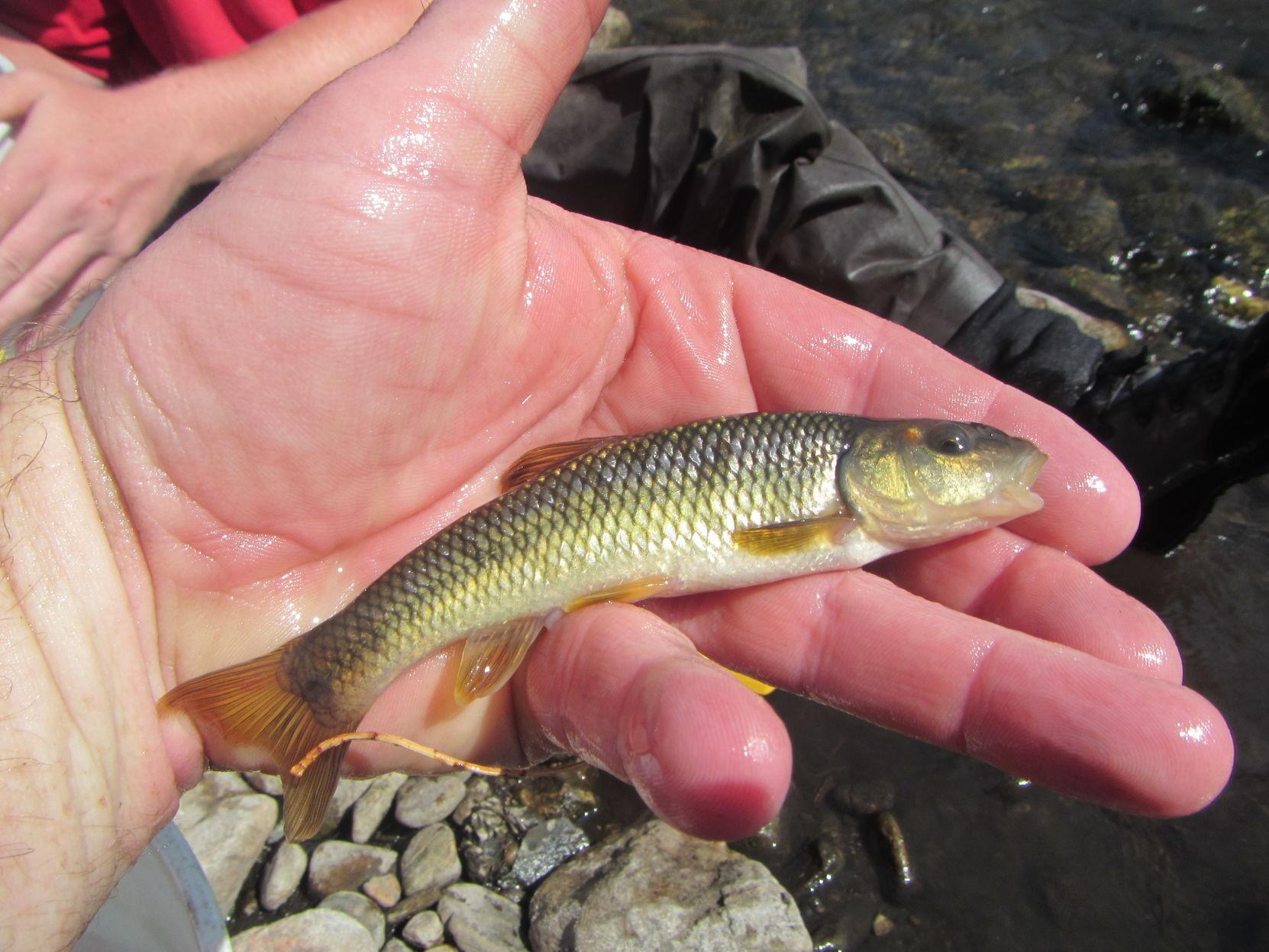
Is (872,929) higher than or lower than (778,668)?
lower

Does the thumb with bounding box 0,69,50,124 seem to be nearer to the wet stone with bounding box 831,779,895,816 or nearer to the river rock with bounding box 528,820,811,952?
the river rock with bounding box 528,820,811,952

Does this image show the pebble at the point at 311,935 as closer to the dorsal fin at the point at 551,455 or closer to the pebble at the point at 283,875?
the pebble at the point at 283,875

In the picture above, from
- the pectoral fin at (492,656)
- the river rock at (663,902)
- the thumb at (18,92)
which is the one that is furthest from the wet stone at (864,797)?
the thumb at (18,92)

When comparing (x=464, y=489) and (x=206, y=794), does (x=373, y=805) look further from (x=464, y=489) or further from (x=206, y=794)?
(x=464, y=489)

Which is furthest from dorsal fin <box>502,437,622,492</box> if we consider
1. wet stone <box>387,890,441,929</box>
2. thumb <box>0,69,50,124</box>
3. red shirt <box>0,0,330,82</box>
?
red shirt <box>0,0,330,82</box>

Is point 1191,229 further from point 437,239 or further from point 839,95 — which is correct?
point 437,239

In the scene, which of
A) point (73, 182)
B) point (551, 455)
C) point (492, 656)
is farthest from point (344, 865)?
point (73, 182)

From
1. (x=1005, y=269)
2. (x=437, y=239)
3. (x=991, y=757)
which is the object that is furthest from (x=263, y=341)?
(x=1005, y=269)
